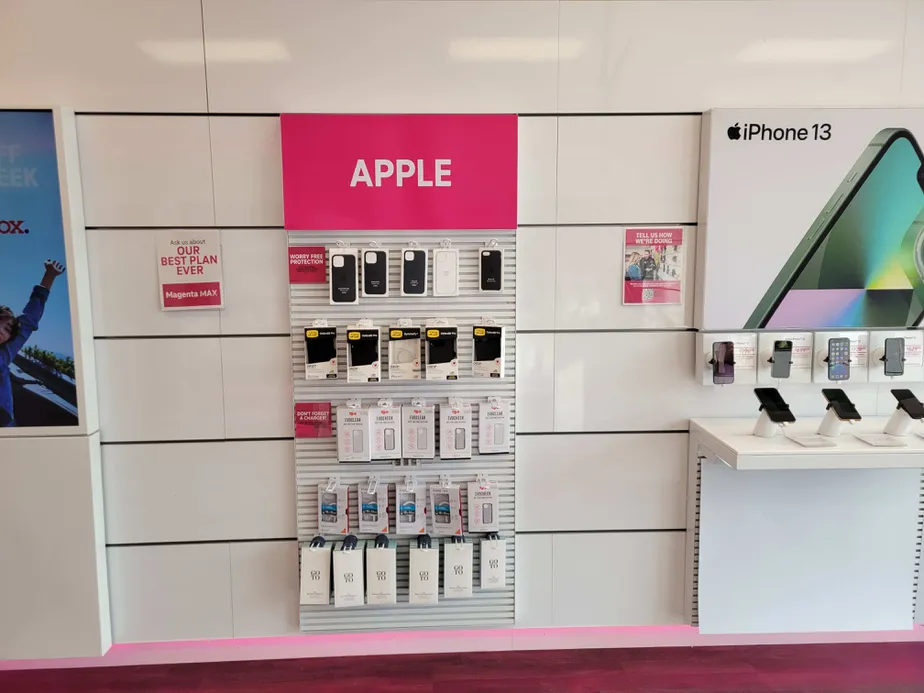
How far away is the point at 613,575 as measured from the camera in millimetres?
2225

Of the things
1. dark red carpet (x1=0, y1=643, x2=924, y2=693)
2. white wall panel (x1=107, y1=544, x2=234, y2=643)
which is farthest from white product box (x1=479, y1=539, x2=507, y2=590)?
white wall panel (x1=107, y1=544, x2=234, y2=643)

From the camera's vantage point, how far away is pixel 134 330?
207cm

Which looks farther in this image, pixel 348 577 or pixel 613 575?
pixel 613 575

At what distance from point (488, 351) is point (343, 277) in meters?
0.63

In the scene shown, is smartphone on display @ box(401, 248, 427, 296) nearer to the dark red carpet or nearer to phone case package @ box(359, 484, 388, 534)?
phone case package @ box(359, 484, 388, 534)

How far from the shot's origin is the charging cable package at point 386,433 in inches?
81.1

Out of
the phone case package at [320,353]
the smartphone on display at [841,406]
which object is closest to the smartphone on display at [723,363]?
the smartphone on display at [841,406]

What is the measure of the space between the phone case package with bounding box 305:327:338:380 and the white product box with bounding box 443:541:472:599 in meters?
0.86

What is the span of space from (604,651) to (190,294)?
7.50 ft

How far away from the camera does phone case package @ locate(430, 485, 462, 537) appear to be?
6.90ft

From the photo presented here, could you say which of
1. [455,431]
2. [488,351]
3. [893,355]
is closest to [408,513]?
[455,431]

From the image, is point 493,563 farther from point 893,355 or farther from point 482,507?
point 893,355

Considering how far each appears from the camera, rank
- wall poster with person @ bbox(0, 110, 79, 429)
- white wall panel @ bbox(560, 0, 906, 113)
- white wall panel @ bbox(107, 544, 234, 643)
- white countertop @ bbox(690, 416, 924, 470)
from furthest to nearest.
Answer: white wall panel @ bbox(107, 544, 234, 643) < white wall panel @ bbox(560, 0, 906, 113) < wall poster with person @ bbox(0, 110, 79, 429) < white countertop @ bbox(690, 416, 924, 470)

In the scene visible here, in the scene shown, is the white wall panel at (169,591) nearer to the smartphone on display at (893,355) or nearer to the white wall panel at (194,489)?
the white wall panel at (194,489)
